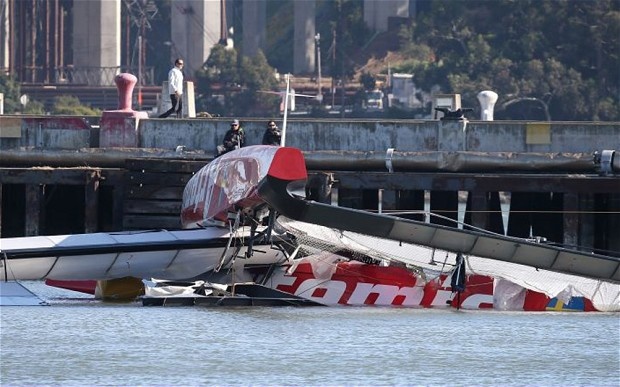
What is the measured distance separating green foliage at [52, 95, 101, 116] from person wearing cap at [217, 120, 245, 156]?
56.7m

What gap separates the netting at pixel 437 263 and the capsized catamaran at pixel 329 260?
0.02 metres

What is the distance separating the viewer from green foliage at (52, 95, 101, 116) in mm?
93394

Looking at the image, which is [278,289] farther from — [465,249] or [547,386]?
[547,386]

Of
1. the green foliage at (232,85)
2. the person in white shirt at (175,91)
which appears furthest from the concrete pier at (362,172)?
the green foliage at (232,85)

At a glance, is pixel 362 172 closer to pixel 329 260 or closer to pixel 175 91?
pixel 329 260

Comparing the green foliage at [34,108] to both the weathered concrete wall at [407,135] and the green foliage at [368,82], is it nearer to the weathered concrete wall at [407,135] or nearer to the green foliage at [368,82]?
the green foliage at [368,82]

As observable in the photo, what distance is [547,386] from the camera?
70.6 ft

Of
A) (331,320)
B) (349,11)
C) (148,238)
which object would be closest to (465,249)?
(331,320)

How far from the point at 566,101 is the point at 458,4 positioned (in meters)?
14.1

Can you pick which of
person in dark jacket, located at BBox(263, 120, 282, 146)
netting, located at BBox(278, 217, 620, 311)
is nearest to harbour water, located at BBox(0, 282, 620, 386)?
netting, located at BBox(278, 217, 620, 311)

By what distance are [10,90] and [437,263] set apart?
76698mm

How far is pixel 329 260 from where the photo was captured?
29641 mm

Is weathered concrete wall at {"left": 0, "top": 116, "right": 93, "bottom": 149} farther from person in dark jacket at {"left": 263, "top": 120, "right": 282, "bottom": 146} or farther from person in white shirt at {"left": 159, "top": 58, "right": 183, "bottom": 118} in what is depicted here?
person in dark jacket at {"left": 263, "top": 120, "right": 282, "bottom": 146}

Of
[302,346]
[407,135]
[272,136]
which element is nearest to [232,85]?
[407,135]
